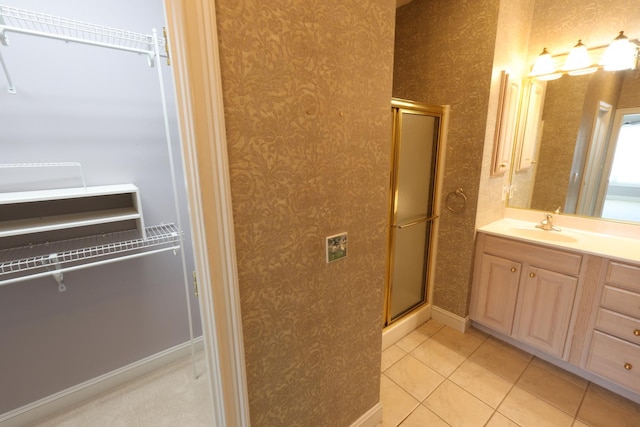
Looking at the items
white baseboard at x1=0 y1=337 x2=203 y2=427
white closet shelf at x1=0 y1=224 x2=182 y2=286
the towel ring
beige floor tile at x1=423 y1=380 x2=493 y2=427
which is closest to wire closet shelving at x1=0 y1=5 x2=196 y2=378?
white closet shelf at x1=0 y1=224 x2=182 y2=286

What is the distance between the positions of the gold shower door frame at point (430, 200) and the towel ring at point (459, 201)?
81 mm

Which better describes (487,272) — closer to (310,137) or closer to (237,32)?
(310,137)

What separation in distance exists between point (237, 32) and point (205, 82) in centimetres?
17

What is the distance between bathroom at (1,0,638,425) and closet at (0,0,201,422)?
0.86 meters

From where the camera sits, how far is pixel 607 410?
63.6 inches

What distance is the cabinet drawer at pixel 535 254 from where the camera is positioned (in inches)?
67.7

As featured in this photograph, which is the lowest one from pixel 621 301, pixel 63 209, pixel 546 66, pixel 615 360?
pixel 615 360

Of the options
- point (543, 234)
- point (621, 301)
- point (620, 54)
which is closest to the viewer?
point (621, 301)

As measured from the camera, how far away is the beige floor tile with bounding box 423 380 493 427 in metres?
1.58

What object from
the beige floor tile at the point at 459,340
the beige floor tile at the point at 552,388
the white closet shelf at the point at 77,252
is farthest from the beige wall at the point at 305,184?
the beige floor tile at the point at 552,388

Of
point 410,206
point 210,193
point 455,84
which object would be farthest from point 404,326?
point 210,193

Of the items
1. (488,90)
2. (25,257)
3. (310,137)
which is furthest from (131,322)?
(488,90)

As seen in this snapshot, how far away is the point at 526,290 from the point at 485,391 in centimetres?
72

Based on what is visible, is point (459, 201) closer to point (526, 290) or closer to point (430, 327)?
point (526, 290)
